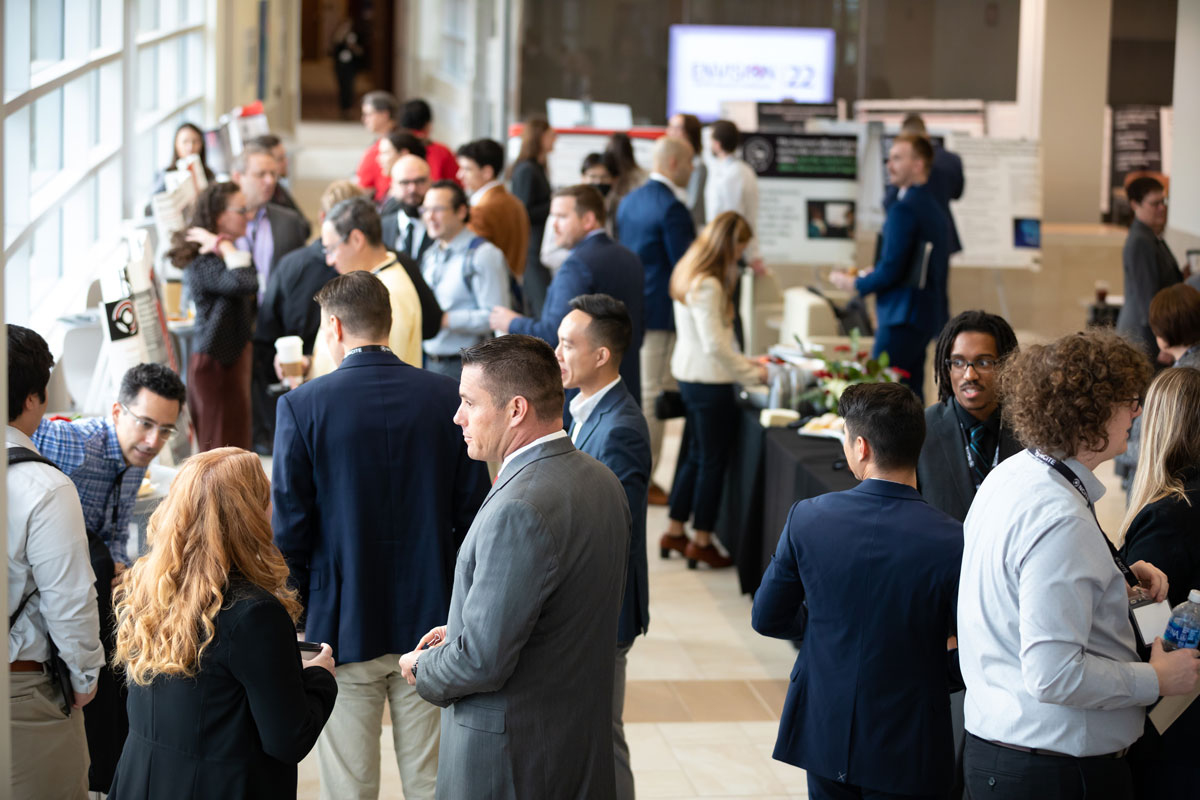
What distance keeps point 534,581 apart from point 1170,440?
1.59 metres

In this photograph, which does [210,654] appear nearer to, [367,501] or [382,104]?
[367,501]

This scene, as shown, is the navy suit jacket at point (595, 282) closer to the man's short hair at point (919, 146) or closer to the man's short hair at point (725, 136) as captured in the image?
the man's short hair at point (919, 146)

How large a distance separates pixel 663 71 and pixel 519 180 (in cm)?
741

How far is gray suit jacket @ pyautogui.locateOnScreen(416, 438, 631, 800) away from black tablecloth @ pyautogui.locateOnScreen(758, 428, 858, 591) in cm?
219

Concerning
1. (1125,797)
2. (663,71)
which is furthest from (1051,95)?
(1125,797)

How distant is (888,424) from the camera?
2.67m

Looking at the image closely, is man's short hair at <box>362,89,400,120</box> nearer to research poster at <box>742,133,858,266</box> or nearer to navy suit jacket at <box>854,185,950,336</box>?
research poster at <box>742,133,858,266</box>

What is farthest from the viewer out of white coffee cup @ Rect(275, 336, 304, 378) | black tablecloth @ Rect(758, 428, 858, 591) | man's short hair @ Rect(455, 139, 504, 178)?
man's short hair @ Rect(455, 139, 504, 178)

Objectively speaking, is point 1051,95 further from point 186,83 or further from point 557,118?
point 186,83

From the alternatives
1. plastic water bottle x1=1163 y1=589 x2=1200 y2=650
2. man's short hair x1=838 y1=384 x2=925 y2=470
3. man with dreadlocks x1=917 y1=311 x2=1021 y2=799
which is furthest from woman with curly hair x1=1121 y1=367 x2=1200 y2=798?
man's short hair x1=838 y1=384 x2=925 y2=470

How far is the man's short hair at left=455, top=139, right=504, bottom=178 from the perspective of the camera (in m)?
7.14

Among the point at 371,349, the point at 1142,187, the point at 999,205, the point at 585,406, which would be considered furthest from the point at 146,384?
the point at 999,205

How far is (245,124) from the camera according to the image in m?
9.43

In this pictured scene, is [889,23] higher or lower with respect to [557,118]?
higher
